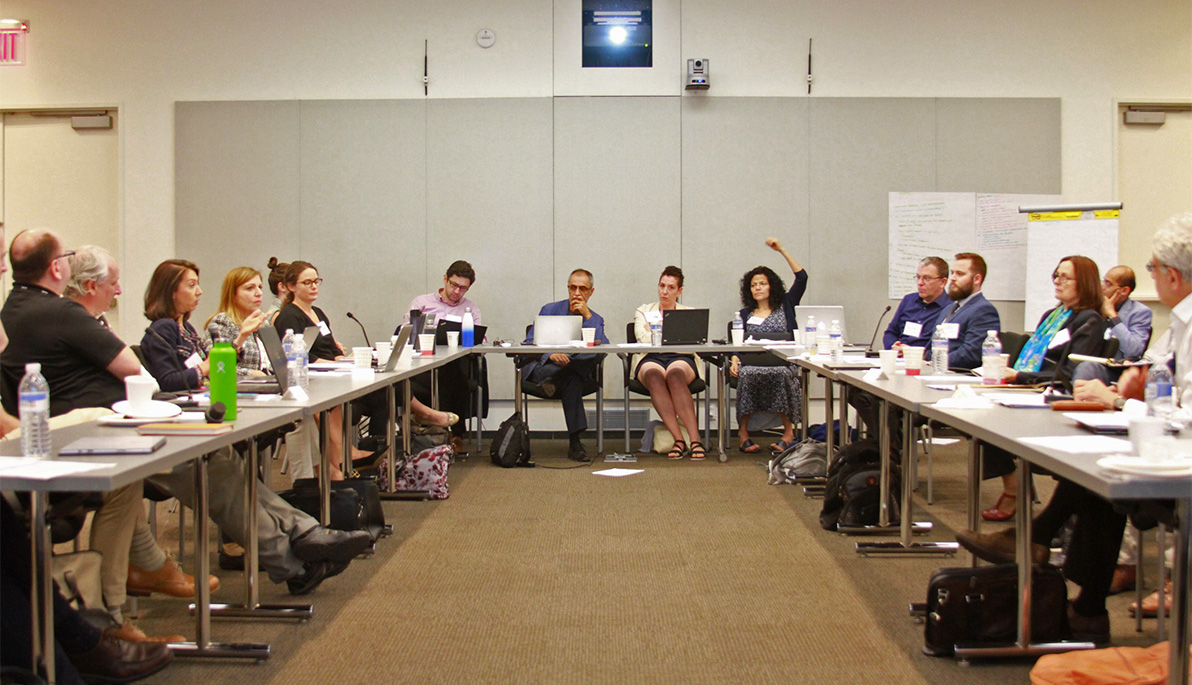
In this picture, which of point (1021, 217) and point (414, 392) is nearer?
point (414, 392)

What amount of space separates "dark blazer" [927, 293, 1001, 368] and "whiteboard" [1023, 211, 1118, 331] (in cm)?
239

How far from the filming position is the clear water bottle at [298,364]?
10.9 feet

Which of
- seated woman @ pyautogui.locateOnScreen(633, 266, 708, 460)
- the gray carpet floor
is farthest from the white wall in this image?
the gray carpet floor

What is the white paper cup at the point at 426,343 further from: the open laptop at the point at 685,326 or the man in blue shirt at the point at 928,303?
the man in blue shirt at the point at 928,303

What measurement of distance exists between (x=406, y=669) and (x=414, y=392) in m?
3.52

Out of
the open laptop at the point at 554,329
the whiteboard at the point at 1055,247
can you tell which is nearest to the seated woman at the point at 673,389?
the open laptop at the point at 554,329

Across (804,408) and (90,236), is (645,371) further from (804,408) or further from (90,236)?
(90,236)

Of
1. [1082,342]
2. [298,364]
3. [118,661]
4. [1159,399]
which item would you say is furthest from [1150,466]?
[298,364]

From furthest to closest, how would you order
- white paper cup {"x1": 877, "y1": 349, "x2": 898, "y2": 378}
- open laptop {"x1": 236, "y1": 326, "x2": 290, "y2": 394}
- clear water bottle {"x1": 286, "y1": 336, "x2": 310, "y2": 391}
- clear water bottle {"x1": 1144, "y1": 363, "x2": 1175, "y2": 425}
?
white paper cup {"x1": 877, "y1": 349, "x2": 898, "y2": 378} → clear water bottle {"x1": 286, "y1": 336, "x2": 310, "y2": 391} → open laptop {"x1": 236, "y1": 326, "x2": 290, "y2": 394} → clear water bottle {"x1": 1144, "y1": 363, "x2": 1175, "y2": 425}

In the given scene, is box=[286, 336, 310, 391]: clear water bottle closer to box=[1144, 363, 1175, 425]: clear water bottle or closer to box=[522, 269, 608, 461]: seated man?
box=[1144, 363, 1175, 425]: clear water bottle

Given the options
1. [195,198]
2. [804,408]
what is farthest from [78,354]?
[195,198]

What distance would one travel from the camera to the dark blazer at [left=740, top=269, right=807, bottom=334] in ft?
21.6

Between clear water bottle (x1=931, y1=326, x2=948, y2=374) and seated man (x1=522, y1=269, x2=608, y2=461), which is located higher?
clear water bottle (x1=931, y1=326, x2=948, y2=374)

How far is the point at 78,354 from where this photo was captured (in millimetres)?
2805
